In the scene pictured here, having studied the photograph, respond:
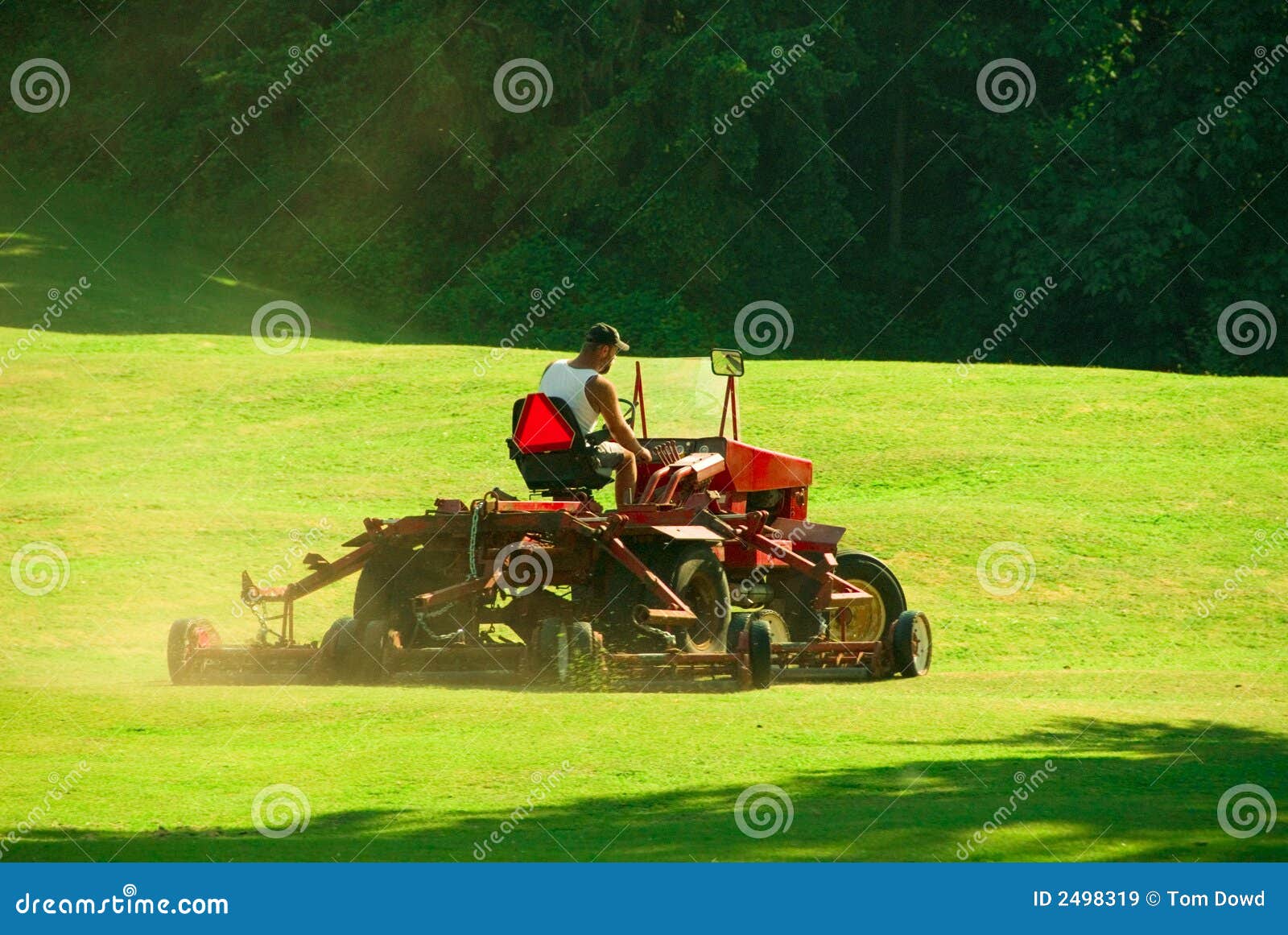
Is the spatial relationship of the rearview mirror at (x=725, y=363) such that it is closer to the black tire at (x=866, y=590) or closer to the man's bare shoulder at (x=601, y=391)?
the black tire at (x=866, y=590)

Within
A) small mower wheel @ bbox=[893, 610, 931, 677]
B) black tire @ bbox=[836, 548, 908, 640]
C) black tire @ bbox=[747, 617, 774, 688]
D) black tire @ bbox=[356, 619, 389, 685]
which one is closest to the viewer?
black tire @ bbox=[747, 617, 774, 688]

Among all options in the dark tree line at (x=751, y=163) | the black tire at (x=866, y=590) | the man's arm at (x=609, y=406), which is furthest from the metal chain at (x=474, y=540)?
the dark tree line at (x=751, y=163)

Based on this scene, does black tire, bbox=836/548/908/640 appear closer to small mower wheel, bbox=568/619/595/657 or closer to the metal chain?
small mower wheel, bbox=568/619/595/657

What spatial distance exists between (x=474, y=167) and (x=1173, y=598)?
3061cm

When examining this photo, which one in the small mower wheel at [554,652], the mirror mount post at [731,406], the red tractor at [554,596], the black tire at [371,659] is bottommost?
the small mower wheel at [554,652]

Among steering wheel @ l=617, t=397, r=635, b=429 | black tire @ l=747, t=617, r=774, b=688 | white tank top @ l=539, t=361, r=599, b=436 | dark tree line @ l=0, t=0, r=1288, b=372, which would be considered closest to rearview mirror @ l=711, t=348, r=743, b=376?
steering wheel @ l=617, t=397, r=635, b=429

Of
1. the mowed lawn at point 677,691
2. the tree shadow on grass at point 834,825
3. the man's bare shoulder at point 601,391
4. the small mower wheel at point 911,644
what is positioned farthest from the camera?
the small mower wheel at point 911,644

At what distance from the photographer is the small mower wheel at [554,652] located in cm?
1216

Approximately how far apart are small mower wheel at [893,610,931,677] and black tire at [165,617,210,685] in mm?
5411

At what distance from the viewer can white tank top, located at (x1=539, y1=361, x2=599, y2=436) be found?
12992 millimetres

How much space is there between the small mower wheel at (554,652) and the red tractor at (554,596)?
0.04 ft

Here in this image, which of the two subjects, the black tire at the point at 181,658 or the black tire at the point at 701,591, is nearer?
the black tire at the point at 181,658

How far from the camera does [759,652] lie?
12.5 meters

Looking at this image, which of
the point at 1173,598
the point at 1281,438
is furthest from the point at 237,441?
the point at 1281,438
